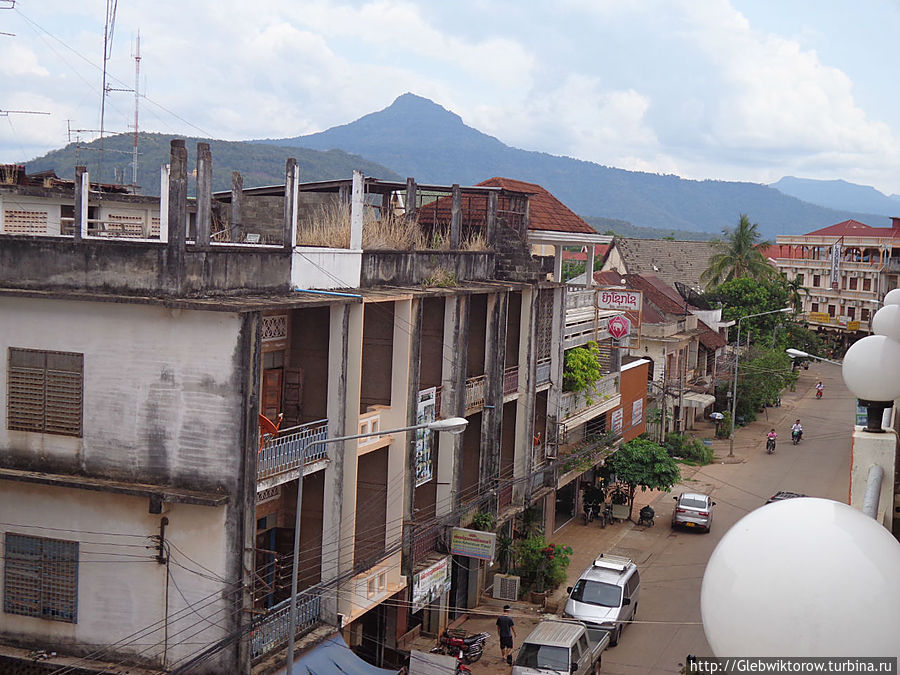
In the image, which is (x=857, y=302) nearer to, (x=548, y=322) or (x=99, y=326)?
(x=548, y=322)

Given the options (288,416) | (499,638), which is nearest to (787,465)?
(499,638)

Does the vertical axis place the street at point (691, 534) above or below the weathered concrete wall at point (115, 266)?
below

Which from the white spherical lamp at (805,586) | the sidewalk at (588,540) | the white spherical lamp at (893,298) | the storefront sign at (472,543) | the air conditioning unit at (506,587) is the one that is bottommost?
the sidewalk at (588,540)

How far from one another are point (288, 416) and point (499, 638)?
31.5ft

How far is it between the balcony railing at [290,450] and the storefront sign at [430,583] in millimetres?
4992

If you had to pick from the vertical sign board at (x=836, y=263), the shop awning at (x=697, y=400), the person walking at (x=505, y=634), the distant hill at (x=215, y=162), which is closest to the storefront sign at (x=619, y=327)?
the person walking at (x=505, y=634)

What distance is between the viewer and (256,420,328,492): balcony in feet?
Answer: 51.2

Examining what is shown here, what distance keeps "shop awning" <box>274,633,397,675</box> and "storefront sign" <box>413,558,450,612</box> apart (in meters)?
3.46

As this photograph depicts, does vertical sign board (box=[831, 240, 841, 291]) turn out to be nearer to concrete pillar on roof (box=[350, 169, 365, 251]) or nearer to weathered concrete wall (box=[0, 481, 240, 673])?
concrete pillar on roof (box=[350, 169, 365, 251])

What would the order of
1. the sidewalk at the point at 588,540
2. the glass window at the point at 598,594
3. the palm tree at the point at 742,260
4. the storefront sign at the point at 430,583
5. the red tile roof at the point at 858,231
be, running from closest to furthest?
1. the storefront sign at the point at 430,583
2. the glass window at the point at 598,594
3. the sidewalk at the point at 588,540
4. the palm tree at the point at 742,260
5. the red tile roof at the point at 858,231

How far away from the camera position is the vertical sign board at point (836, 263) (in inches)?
3214

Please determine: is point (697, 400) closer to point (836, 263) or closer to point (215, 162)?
point (836, 263)

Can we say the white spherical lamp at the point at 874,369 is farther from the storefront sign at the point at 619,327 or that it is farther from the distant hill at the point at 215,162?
the distant hill at the point at 215,162

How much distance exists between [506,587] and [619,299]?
12171 mm
